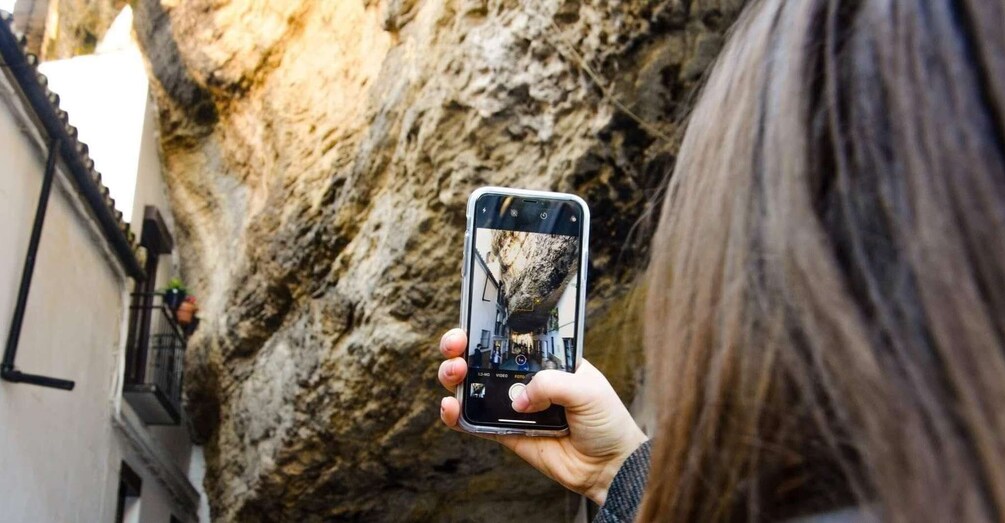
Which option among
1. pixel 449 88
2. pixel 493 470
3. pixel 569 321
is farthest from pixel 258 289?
pixel 569 321

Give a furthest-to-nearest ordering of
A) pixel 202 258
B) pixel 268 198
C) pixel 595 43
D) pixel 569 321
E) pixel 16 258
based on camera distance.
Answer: pixel 202 258 < pixel 268 198 < pixel 16 258 < pixel 595 43 < pixel 569 321

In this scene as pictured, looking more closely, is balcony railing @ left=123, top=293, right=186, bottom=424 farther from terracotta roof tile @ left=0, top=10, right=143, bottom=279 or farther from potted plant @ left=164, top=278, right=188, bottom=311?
terracotta roof tile @ left=0, top=10, right=143, bottom=279

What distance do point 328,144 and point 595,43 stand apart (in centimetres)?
230

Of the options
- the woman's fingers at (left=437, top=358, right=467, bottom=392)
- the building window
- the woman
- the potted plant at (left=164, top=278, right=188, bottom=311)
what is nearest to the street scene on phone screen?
the woman's fingers at (left=437, top=358, right=467, bottom=392)

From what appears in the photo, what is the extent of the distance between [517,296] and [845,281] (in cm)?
176

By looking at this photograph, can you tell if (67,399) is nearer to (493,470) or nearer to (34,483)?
(34,483)

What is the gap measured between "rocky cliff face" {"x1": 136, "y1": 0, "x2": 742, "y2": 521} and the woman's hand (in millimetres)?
1252

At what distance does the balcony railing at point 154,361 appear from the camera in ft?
25.2

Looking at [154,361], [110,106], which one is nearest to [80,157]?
[154,361]

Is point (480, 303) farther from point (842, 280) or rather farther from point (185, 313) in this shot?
point (185, 313)

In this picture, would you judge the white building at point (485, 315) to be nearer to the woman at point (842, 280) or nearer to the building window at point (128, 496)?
the woman at point (842, 280)

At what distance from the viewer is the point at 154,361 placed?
8234 millimetres

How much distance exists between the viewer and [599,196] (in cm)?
451

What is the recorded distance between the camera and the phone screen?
7.06ft
